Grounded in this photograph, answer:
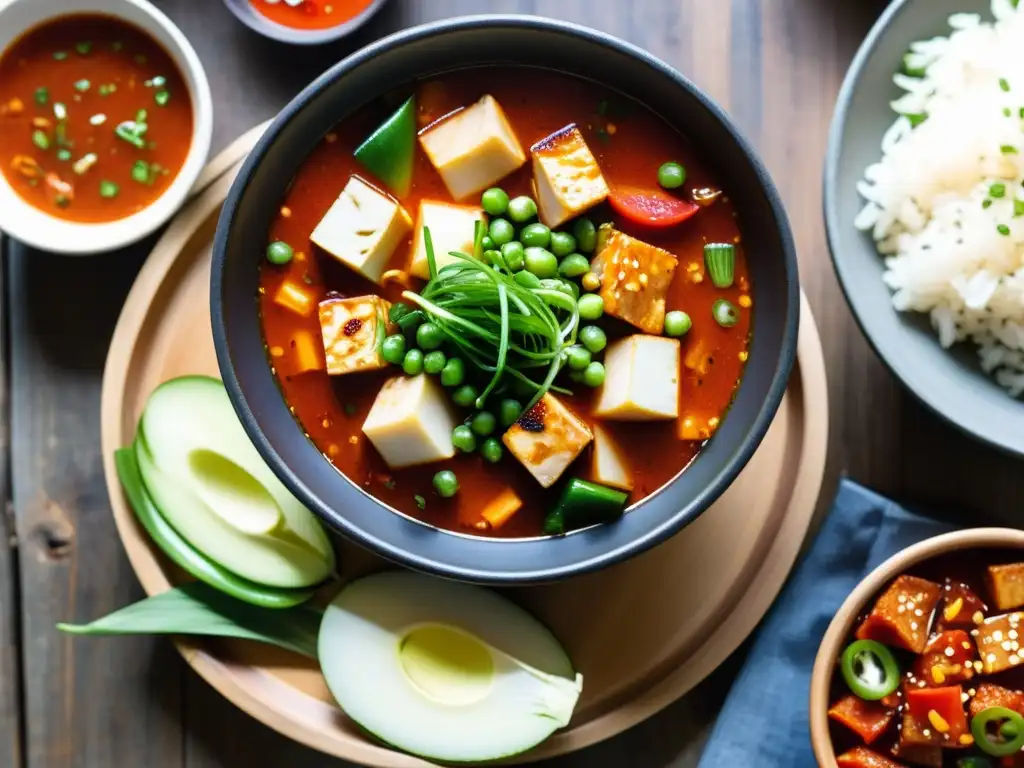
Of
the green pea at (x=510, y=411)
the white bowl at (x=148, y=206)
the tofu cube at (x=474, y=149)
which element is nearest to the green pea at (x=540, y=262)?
the tofu cube at (x=474, y=149)

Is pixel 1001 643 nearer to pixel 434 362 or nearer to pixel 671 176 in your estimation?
pixel 671 176

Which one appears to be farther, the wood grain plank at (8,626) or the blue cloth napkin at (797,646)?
the wood grain plank at (8,626)

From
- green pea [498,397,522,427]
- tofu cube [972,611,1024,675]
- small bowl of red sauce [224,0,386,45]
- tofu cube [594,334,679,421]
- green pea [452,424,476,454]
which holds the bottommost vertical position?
tofu cube [972,611,1024,675]

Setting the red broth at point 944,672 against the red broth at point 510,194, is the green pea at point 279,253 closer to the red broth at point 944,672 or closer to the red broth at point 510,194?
the red broth at point 510,194

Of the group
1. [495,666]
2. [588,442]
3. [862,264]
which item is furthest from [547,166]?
[495,666]

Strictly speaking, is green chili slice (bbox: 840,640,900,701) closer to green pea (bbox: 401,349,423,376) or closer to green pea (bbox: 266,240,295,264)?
green pea (bbox: 401,349,423,376)

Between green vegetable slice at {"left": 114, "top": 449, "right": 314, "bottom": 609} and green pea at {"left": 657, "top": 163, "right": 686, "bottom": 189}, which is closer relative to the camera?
green pea at {"left": 657, "top": 163, "right": 686, "bottom": 189}

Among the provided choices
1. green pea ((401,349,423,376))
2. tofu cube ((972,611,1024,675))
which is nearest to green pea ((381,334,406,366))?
green pea ((401,349,423,376))
